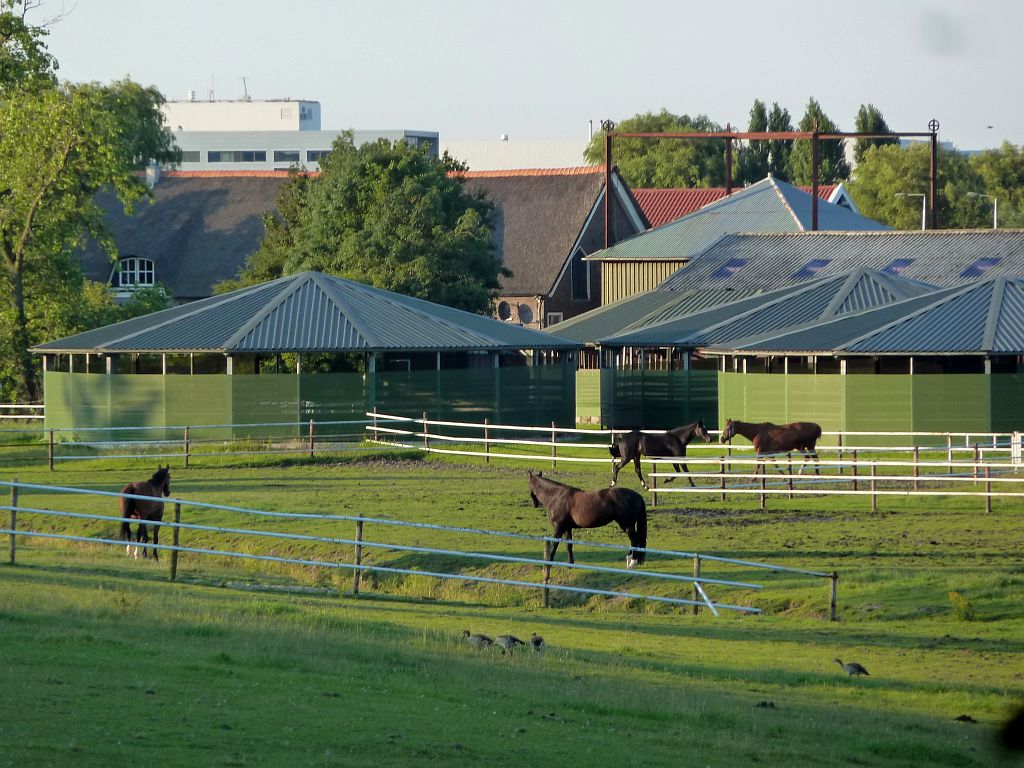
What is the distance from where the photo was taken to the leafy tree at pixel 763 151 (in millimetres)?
120000

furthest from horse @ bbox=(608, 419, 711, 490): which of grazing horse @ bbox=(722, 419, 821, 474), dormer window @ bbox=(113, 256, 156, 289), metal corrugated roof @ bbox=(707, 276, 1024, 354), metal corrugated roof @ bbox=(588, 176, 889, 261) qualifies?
dormer window @ bbox=(113, 256, 156, 289)

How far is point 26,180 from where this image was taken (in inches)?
2111

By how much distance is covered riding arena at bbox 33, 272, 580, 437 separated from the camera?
45.9 metres

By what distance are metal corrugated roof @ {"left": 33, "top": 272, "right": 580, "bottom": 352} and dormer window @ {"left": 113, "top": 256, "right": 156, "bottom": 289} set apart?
33.2 meters

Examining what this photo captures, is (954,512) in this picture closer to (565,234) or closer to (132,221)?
(565,234)

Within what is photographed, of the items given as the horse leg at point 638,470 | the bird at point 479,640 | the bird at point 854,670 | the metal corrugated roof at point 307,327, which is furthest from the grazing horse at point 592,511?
the metal corrugated roof at point 307,327

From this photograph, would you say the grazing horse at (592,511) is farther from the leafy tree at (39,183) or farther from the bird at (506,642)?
the leafy tree at (39,183)

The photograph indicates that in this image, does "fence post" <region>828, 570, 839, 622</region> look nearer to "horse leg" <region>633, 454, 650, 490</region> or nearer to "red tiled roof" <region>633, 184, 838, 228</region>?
"horse leg" <region>633, 454, 650, 490</region>

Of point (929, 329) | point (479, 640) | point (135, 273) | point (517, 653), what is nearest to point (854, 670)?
point (517, 653)

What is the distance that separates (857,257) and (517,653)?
49.4 m

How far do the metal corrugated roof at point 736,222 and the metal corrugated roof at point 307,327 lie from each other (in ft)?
61.3

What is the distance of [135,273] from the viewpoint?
83.9m

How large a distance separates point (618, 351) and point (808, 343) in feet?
44.7

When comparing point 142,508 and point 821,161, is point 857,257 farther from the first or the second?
point 821,161
